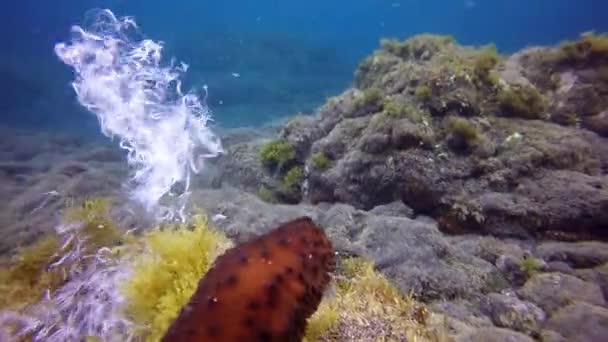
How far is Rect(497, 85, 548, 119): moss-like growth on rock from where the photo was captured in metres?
7.25

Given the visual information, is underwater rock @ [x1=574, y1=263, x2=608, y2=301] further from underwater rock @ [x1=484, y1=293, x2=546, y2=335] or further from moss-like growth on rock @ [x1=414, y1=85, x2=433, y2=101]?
moss-like growth on rock @ [x1=414, y1=85, x2=433, y2=101]

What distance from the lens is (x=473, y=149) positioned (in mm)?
6535

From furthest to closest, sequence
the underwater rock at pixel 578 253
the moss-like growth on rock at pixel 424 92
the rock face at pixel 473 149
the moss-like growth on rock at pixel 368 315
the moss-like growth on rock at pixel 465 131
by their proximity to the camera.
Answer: the moss-like growth on rock at pixel 424 92 → the moss-like growth on rock at pixel 465 131 → the rock face at pixel 473 149 → the underwater rock at pixel 578 253 → the moss-like growth on rock at pixel 368 315

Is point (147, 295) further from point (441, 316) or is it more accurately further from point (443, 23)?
point (443, 23)

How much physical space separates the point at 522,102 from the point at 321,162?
3.61 metres

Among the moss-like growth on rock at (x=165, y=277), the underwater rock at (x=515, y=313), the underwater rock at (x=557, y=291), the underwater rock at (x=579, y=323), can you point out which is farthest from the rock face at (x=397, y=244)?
the moss-like growth on rock at (x=165, y=277)

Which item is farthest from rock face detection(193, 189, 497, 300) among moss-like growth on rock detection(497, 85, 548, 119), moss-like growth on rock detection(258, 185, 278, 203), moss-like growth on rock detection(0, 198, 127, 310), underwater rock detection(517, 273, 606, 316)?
moss-like growth on rock detection(497, 85, 548, 119)

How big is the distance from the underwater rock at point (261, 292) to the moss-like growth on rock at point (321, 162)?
459 centimetres

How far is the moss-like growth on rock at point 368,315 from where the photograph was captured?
355 cm

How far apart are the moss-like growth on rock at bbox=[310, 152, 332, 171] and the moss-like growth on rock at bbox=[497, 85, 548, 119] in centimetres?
315

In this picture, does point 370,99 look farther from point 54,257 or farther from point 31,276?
point 31,276

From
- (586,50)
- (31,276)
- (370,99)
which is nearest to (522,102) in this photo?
(586,50)

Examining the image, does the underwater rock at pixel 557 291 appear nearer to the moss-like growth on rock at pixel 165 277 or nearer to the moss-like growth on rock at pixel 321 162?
the moss-like growth on rock at pixel 165 277

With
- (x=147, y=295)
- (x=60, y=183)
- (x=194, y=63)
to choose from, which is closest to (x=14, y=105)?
(x=194, y=63)
